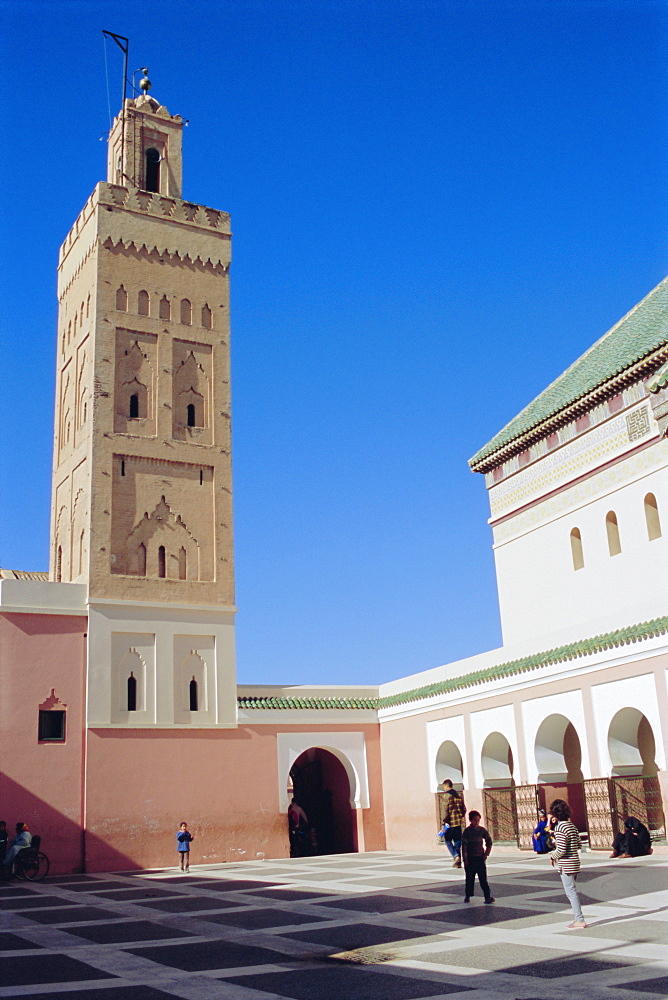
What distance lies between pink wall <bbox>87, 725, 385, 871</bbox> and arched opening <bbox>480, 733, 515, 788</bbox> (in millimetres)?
4252

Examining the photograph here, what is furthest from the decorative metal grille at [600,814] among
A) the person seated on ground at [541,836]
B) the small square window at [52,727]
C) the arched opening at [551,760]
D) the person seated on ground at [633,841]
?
the small square window at [52,727]

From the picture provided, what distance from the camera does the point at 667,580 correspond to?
16.2m

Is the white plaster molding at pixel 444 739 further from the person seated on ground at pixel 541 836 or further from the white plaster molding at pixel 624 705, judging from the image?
the white plaster molding at pixel 624 705

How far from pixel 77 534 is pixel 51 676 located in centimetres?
344

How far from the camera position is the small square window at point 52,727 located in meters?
18.2

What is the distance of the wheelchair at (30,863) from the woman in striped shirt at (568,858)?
11.3m

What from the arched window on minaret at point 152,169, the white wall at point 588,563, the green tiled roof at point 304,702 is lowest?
the green tiled roof at point 304,702

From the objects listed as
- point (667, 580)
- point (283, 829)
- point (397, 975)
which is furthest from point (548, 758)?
point (397, 975)

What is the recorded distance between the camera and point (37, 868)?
55.3 feet

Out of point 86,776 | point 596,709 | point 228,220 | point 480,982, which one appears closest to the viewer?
point 480,982

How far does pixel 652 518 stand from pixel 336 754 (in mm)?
8758

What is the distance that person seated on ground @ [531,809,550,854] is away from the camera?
15.0 m

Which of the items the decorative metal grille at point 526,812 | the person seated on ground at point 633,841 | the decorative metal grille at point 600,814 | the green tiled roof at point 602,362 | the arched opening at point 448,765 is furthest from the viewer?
the arched opening at point 448,765

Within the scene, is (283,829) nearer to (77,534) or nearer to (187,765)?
(187,765)
